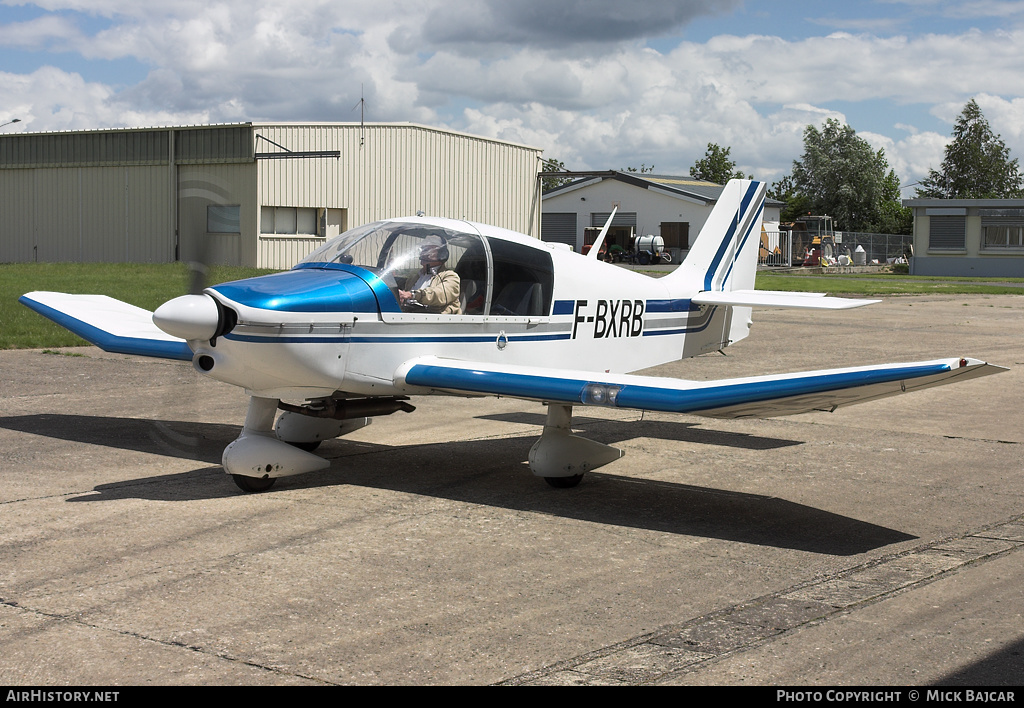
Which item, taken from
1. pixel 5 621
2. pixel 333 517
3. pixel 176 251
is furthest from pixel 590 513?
pixel 176 251

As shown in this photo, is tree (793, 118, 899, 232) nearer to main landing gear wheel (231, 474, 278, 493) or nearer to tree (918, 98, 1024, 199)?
tree (918, 98, 1024, 199)

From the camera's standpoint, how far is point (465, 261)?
784cm

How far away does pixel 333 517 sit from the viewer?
264 inches

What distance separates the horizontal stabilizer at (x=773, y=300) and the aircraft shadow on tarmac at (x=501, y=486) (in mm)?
1304

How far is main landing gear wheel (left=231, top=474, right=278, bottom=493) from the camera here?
7.26 metres

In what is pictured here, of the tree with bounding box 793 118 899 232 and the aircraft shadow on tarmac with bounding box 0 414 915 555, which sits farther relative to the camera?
the tree with bounding box 793 118 899 232

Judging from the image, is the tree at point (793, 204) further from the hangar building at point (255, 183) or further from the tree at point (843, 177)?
the hangar building at point (255, 183)

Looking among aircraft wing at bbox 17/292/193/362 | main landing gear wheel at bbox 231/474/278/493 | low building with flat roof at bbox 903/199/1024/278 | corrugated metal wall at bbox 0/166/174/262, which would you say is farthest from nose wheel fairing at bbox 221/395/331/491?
low building with flat roof at bbox 903/199/1024/278

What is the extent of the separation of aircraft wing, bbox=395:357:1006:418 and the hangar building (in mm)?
28081

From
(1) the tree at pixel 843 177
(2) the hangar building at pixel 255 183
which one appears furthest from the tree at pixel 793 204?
(2) the hangar building at pixel 255 183

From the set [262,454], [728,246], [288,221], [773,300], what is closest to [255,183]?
[288,221]

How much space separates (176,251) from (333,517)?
115 feet

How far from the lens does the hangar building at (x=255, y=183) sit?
120ft

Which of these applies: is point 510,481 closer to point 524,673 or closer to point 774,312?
point 524,673
